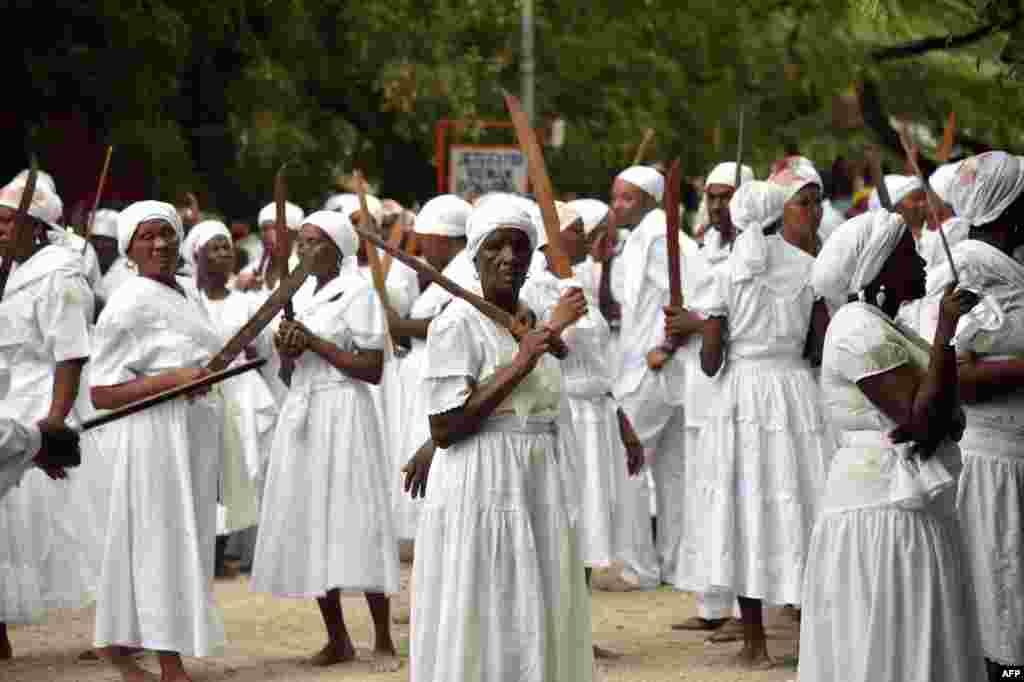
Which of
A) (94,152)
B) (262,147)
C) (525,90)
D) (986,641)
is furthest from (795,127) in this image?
(986,641)

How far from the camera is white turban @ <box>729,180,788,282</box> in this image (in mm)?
10711

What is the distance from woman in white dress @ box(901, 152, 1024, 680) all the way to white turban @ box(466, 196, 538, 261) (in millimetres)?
1750

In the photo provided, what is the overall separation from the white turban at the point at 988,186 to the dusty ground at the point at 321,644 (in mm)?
2964

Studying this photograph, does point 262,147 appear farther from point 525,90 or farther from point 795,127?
point 795,127

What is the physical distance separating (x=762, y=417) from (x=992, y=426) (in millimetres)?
2362

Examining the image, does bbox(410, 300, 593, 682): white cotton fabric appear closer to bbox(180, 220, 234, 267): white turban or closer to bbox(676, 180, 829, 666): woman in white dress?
bbox(676, 180, 829, 666): woman in white dress

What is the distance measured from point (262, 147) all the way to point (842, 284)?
15554mm

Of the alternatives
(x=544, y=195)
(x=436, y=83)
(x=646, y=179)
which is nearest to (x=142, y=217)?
(x=544, y=195)

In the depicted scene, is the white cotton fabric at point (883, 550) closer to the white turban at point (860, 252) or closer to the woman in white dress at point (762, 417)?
the white turban at point (860, 252)

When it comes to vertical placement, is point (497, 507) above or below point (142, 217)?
below

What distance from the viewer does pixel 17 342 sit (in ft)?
36.3

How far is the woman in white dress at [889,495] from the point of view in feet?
24.2

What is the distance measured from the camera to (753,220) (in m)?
10.9

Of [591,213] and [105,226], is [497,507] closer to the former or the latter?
[591,213]
